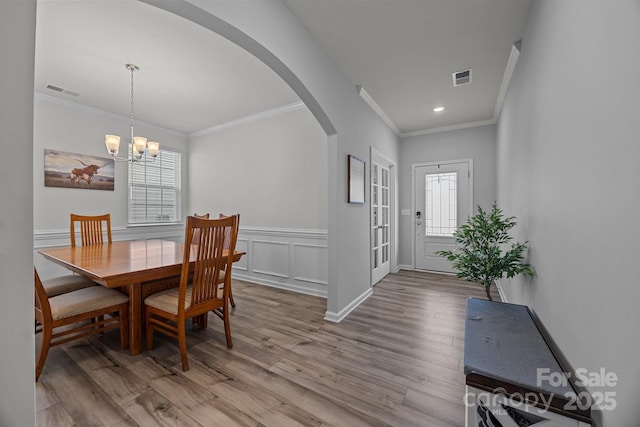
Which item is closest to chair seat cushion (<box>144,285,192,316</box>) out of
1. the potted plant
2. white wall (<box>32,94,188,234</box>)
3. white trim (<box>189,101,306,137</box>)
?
the potted plant

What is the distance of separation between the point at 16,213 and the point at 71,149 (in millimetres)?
4457

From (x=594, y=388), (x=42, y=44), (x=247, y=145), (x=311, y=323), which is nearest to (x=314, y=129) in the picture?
(x=247, y=145)

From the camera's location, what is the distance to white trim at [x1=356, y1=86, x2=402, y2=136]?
3393 mm

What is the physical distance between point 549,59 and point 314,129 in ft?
8.65

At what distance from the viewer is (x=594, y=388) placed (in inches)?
33.8

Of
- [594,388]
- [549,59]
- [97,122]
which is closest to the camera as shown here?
[594,388]

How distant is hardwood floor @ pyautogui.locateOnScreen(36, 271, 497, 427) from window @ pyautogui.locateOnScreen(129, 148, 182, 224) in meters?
2.79

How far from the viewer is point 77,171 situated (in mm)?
3789

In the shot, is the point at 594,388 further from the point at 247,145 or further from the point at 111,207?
the point at 111,207

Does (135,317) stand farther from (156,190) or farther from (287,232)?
(156,190)

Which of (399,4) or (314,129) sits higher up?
(399,4)

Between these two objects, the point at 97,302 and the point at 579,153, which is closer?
the point at 579,153

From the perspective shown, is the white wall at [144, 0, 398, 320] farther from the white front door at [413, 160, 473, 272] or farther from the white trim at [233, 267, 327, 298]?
the white front door at [413, 160, 473, 272]

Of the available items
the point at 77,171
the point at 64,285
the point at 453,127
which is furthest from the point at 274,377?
the point at 453,127
